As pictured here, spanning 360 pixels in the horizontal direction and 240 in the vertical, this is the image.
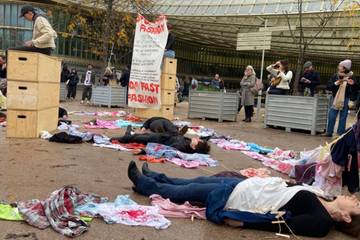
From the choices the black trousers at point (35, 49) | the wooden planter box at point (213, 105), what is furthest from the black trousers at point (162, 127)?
the wooden planter box at point (213, 105)

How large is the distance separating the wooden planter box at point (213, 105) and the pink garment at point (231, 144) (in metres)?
5.35

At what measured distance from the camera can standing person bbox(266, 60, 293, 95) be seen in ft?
48.1

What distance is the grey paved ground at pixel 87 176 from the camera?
430cm

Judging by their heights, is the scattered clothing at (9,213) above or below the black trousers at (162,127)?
below

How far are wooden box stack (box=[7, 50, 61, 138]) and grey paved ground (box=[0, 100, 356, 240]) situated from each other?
1.15 feet

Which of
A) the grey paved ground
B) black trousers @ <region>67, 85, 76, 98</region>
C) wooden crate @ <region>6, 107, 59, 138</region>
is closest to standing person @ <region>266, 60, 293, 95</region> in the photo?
the grey paved ground

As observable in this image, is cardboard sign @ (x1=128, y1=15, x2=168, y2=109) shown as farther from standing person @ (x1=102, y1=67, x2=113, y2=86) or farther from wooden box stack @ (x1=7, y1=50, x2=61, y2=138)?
standing person @ (x1=102, y1=67, x2=113, y2=86)

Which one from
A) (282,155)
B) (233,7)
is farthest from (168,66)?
(233,7)

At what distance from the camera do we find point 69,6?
123 feet

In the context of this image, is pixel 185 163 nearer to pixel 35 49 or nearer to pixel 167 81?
pixel 35 49

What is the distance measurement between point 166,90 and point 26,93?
6025 mm

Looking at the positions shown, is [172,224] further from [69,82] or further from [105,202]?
[69,82]

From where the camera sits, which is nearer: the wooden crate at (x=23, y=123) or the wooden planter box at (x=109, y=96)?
the wooden crate at (x=23, y=123)

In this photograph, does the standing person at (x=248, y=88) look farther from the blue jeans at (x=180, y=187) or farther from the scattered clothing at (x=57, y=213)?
the scattered clothing at (x=57, y=213)
